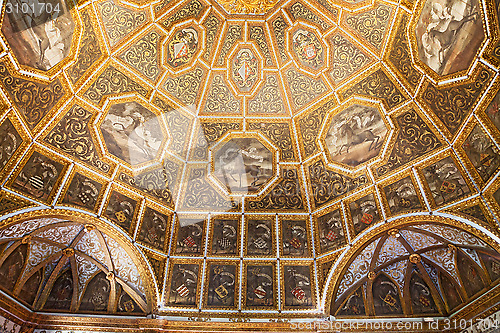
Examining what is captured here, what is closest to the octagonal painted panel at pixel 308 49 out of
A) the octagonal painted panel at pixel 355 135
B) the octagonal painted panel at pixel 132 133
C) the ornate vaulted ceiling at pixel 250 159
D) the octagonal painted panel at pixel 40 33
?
the ornate vaulted ceiling at pixel 250 159

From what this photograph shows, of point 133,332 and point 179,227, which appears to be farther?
point 179,227

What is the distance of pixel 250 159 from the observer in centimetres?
1689

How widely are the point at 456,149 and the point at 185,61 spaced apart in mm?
10015

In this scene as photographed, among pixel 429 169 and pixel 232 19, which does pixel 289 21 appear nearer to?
pixel 232 19

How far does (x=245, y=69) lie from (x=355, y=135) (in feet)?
16.5

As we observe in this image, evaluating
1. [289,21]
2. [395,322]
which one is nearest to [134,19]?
[289,21]

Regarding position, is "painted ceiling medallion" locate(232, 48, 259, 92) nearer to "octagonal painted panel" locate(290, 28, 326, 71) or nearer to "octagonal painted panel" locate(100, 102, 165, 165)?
"octagonal painted panel" locate(290, 28, 326, 71)

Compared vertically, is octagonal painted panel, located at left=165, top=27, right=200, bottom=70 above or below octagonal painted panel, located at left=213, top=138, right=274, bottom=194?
above

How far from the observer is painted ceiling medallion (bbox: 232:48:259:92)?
16.2 metres

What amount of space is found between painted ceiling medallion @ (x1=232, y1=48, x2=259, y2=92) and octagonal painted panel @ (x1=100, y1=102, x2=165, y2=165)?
11.9 feet

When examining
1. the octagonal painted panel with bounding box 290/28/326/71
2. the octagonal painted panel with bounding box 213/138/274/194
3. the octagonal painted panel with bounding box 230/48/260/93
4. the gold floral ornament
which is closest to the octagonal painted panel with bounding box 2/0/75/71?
the gold floral ornament

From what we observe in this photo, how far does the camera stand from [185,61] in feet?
51.5

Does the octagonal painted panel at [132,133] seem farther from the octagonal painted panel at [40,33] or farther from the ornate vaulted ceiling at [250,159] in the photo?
the octagonal painted panel at [40,33]

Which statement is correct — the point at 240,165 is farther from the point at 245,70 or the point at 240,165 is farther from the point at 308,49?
the point at 308,49
